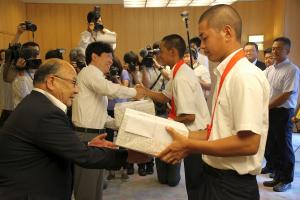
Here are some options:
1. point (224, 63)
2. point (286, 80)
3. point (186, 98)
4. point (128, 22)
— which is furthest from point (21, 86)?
point (128, 22)

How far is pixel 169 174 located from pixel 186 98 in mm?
1617

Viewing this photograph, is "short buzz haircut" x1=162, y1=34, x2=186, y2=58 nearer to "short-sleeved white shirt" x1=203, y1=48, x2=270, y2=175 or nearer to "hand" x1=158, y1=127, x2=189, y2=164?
"short-sleeved white shirt" x1=203, y1=48, x2=270, y2=175

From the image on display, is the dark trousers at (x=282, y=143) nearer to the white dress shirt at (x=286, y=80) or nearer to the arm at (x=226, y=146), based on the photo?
the white dress shirt at (x=286, y=80)

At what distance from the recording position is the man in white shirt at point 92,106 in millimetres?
2834

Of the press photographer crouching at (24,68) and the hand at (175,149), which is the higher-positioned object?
the press photographer crouching at (24,68)

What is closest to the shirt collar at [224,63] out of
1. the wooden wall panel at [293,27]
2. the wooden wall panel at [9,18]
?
the wooden wall panel at [293,27]

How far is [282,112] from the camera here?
12.6 feet

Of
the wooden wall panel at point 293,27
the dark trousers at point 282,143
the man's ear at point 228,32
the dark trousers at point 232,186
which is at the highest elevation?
the wooden wall panel at point 293,27

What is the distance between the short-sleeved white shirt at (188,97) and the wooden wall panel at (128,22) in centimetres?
692

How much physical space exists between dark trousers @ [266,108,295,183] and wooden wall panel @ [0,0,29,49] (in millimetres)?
6011

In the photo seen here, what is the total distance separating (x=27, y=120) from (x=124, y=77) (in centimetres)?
315

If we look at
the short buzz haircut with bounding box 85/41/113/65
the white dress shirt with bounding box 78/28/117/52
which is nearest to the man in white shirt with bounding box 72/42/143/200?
the short buzz haircut with bounding box 85/41/113/65

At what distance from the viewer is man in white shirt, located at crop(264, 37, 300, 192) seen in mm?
3738

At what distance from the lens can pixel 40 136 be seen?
59.5 inches
